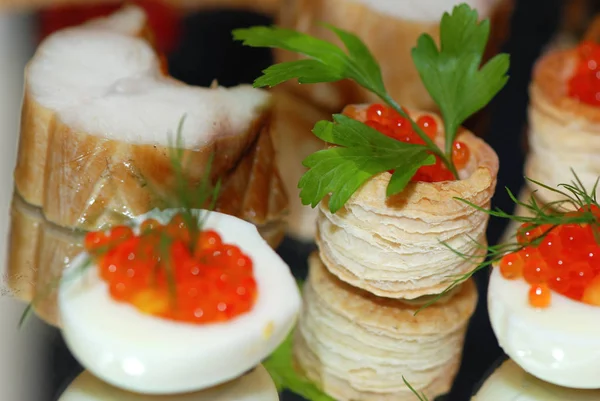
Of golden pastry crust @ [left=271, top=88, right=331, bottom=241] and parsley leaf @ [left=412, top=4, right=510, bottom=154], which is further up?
parsley leaf @ [left=412, top=4, right=510, bottom=154]

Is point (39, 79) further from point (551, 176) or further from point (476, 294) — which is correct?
point (551, 176)

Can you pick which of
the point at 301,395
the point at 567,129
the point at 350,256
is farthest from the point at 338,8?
the point at 301,395

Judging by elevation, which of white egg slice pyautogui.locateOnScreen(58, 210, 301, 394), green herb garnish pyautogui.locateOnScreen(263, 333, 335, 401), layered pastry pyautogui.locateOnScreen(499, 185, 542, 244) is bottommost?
green herb garnish pyautogui.locateOnScreen(263, 333, 335, 401)

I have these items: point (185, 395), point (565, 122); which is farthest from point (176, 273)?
point (565, 122)

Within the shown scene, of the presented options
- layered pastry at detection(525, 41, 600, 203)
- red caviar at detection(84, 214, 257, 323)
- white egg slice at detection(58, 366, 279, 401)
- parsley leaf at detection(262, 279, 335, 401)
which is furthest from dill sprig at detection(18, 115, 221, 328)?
layered pastry at detection(525, 41, 600, 203)

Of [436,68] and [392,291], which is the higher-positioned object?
[436,68]

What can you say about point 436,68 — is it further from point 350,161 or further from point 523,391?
point 523,391

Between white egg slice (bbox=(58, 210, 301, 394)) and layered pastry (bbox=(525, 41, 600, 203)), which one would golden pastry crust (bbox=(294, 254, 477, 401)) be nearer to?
white egg slice (bbox=(58, 210, 301, 394))
